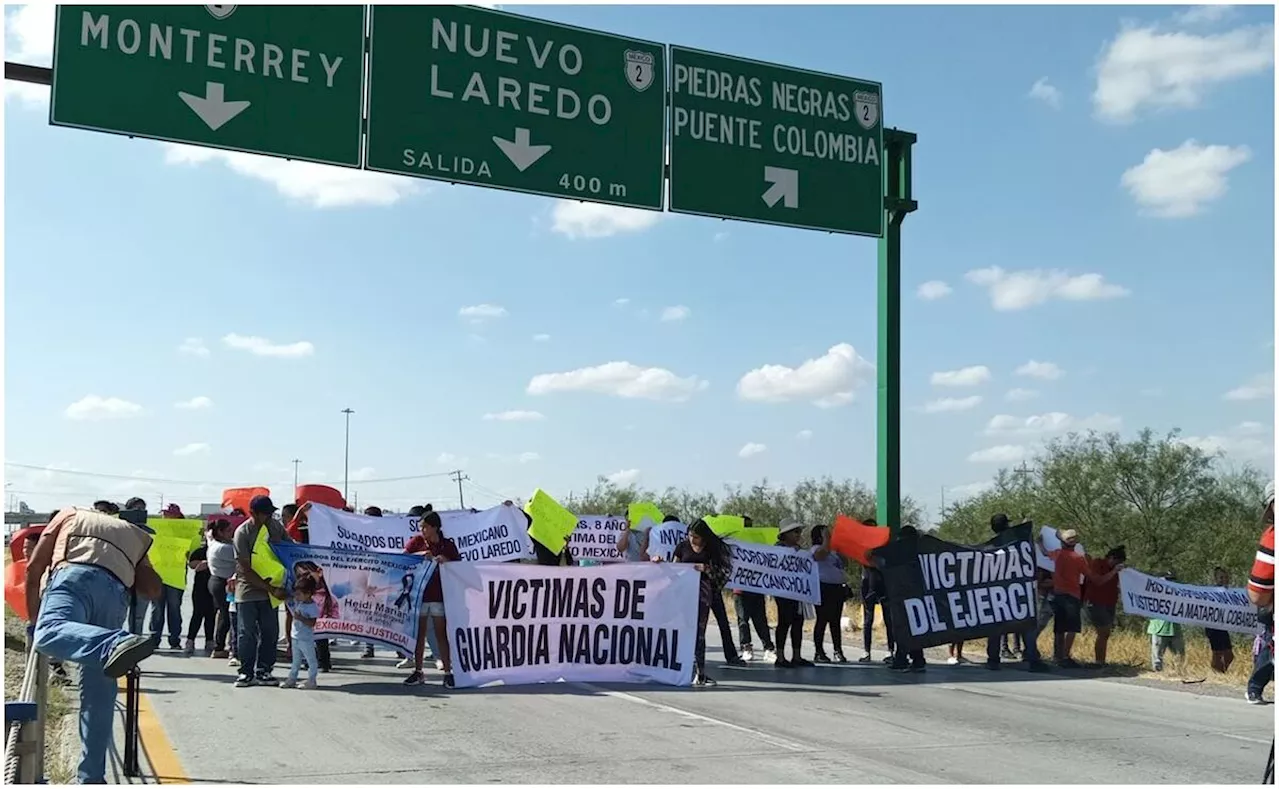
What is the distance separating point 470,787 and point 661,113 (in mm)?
9241

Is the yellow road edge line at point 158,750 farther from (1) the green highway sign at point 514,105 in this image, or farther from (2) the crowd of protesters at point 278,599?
(1) the green highway sign at point 514,105

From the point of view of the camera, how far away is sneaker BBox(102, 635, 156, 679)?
18.6 ft

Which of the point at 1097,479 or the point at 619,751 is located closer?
the point at 619,751

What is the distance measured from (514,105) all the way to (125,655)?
897 cm

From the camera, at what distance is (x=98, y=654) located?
229 inches

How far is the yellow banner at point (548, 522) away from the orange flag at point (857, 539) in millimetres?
3594

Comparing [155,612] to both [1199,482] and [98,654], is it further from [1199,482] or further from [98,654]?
[1199,482]

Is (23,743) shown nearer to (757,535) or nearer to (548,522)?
(548,522)

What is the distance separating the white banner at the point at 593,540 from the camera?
19.3 metres

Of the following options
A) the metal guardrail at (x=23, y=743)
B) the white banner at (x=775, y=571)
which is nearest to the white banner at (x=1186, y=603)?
the white banner at (x=775, y=571)

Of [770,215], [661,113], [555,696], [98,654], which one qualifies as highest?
[661,113]

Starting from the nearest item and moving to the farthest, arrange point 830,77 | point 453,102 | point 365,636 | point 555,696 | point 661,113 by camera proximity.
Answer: point 555,696 < point 365,636 < point 453,102 < point 661,113 < point 830,77

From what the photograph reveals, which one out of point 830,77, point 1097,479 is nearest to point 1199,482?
point 1097,479

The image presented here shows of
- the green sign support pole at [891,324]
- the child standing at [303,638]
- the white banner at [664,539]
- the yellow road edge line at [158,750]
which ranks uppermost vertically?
the green sign support pole at [891,324]
